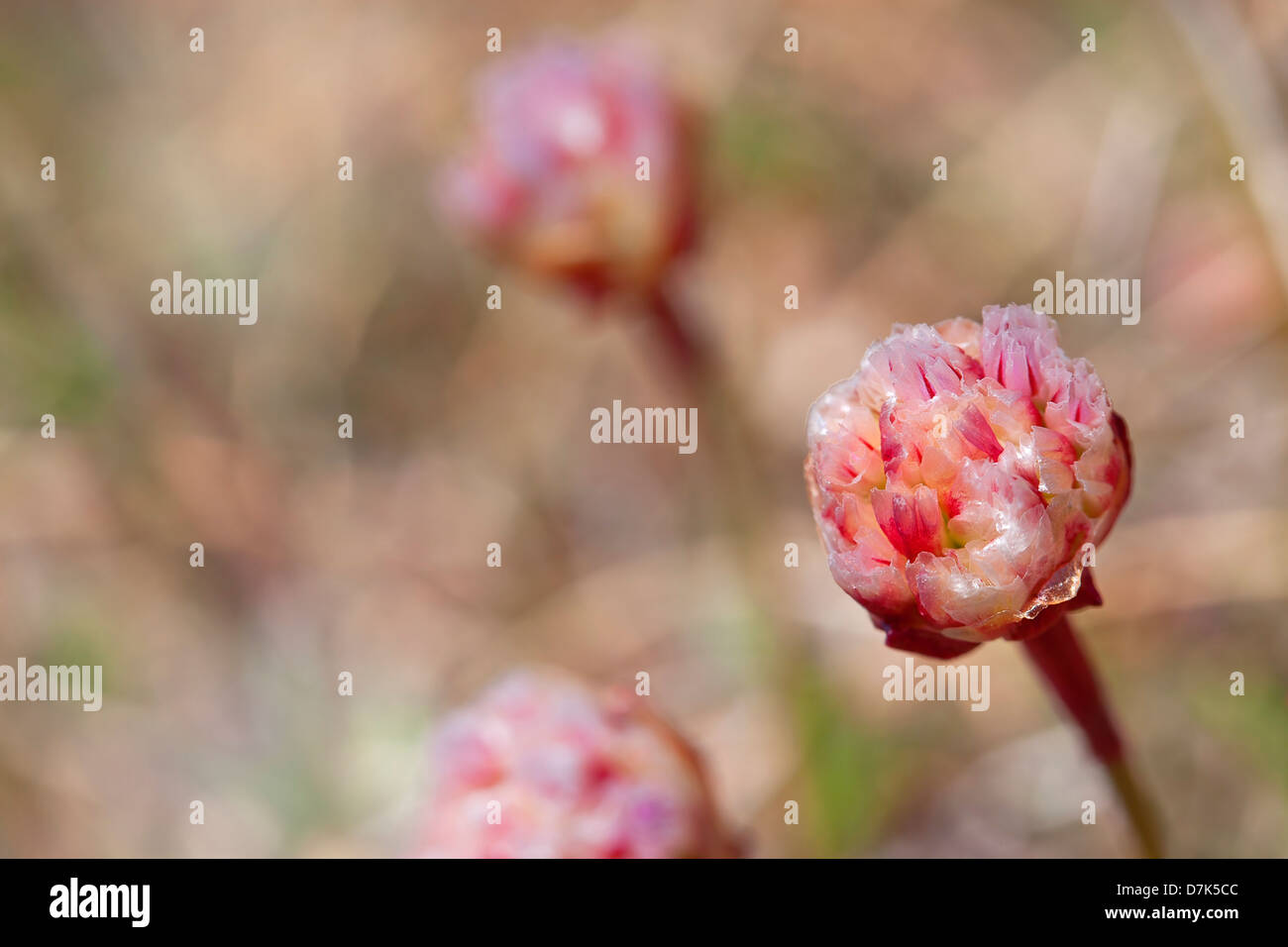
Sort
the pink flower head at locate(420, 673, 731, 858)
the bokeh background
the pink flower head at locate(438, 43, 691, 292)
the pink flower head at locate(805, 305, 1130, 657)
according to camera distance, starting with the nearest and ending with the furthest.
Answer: the pink flower head at locate(805, 305, 1130, 657) < the pink flower head at locate(420, 673, 731, 858) < the pink flower head at locate(438, 43, 691, 292) < the bokeh background

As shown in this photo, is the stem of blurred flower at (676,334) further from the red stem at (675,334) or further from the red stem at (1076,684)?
the red stem at (1076,684)

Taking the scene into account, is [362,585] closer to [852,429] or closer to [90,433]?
[90,433]


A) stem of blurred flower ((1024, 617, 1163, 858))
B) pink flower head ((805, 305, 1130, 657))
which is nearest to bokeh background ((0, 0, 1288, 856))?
stem of blurred flower ((1024, 617, 1163, 858))

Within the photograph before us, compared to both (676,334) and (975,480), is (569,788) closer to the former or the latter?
(975,480)

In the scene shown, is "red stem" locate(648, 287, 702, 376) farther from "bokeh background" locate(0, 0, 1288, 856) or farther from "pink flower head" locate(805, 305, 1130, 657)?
"pink flower head" locate(805, 305, 1130, 657)

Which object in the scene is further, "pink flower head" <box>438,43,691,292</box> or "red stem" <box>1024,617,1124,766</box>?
"pink flower head" <box>438,43,691,292</box>

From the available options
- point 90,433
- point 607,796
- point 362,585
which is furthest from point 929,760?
point 90,433
